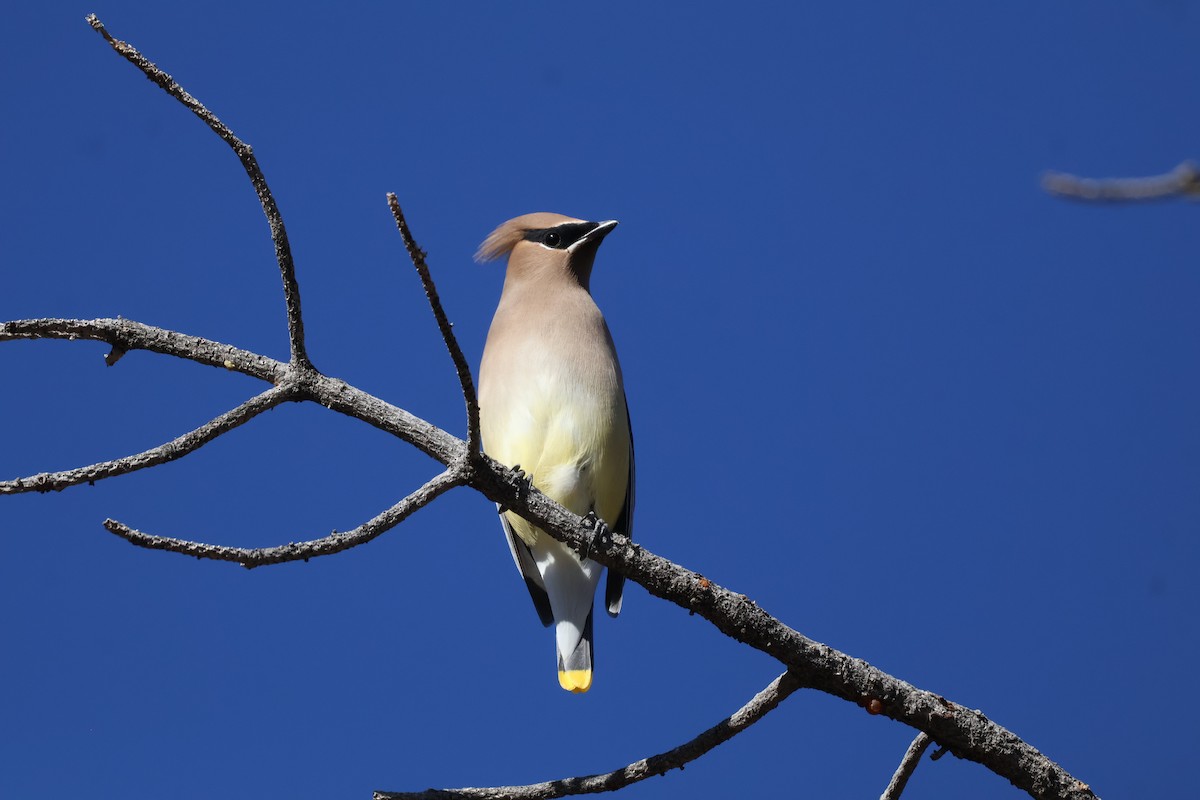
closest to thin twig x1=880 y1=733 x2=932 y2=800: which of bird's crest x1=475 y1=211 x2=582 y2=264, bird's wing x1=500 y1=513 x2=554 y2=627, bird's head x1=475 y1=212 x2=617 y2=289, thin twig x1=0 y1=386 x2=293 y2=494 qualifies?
thin twig x1=0 y1=386 x2=293 y2=494

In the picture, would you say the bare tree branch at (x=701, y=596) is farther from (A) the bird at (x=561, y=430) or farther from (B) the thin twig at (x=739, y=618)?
(A) the bird at (x=561, y=430)

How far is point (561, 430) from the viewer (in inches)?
168

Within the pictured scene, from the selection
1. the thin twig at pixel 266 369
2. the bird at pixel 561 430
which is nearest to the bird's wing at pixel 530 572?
the bird at pixel 561 430

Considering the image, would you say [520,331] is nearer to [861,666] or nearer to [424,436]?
[424,436]

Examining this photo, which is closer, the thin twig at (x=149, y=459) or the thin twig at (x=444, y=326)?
the thin twig at (x=444, y=326)

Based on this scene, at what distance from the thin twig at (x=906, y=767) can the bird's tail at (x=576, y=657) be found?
1645mm

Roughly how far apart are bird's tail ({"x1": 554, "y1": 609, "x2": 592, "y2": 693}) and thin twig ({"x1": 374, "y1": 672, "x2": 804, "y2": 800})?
139 centimetres

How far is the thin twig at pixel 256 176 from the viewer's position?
2.64 m

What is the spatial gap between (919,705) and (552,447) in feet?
5.65

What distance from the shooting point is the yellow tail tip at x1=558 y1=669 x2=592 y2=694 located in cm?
440

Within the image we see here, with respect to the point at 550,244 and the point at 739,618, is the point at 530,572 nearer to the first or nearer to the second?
the point at 550,244

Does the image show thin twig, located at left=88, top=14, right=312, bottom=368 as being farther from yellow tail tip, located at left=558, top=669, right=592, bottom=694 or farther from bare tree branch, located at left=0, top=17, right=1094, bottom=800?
yellow tail tip, located at left=558, top=669, right=592, bottom=694

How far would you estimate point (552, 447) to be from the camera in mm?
4254

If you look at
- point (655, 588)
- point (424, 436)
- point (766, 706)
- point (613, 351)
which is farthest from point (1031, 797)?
point (613, 351)
